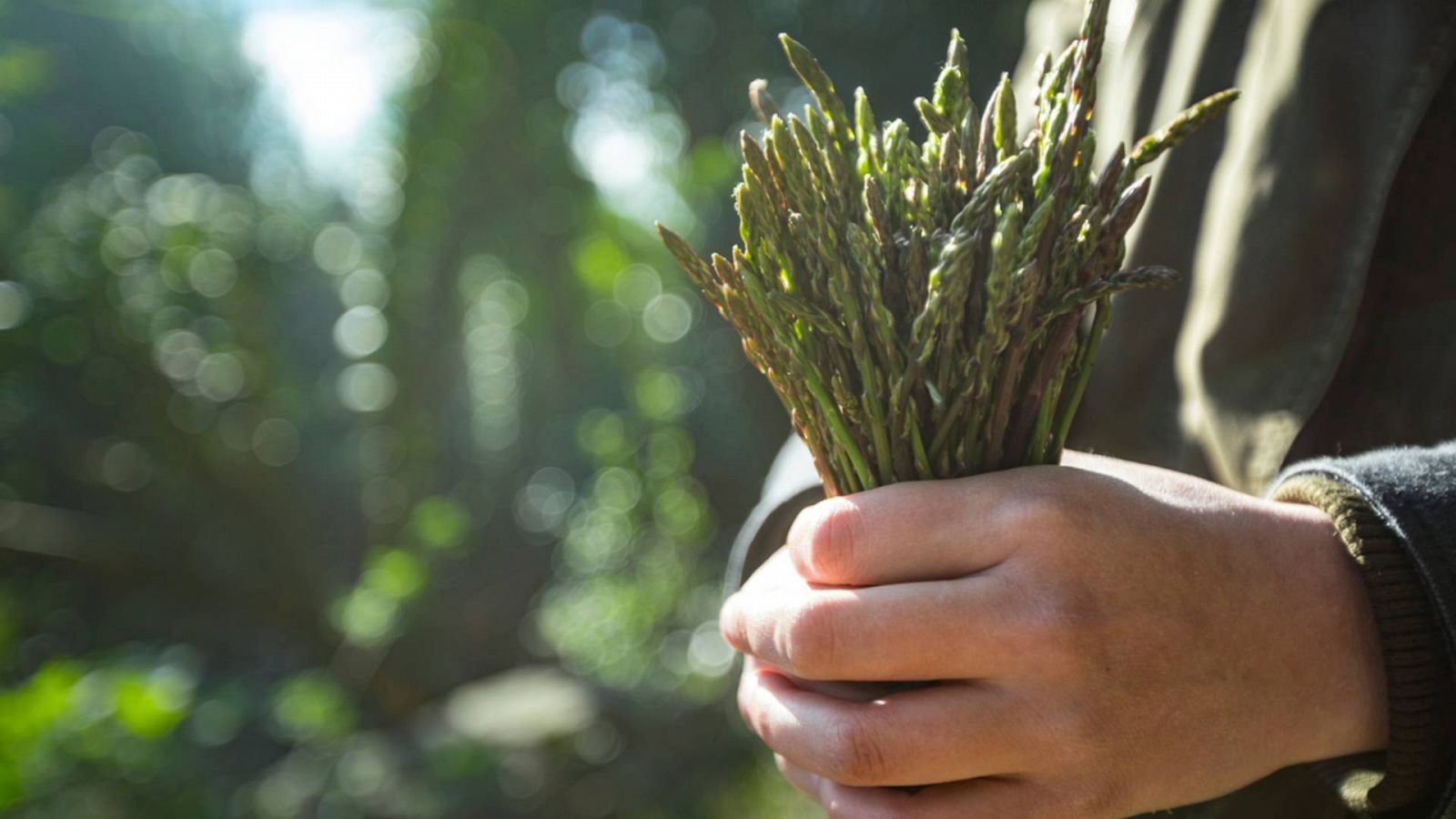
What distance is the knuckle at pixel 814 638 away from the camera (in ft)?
2.43

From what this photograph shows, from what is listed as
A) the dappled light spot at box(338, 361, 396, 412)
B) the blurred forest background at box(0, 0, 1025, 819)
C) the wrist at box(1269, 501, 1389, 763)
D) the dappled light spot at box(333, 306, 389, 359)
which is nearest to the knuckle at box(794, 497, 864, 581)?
the wrist at box(1269, 501, 1389, 763)

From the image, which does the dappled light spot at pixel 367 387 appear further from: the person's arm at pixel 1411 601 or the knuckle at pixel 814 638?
the person's arm at pixel 1411 601

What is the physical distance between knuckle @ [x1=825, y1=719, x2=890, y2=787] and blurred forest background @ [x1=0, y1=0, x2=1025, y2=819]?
12.0 ft

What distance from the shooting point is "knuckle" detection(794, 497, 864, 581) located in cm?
75

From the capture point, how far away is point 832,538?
766 millimetres

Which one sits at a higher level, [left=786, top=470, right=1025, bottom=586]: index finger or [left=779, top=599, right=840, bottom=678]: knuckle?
[left=786, top=470, right=1025, bottom=586]: index finger

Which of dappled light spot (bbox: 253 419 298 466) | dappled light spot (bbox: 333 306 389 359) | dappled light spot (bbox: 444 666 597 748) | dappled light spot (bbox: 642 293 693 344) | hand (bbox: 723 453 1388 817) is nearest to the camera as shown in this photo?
hand (bbox: 723 453 1388 817)

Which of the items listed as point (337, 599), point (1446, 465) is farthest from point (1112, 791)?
point (337, 599)

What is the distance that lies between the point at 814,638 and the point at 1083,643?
200 millimetres

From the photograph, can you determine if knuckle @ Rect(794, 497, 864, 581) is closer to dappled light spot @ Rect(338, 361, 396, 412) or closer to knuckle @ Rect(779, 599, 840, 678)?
knuckle @ Rect(779, 599, 840, 678)

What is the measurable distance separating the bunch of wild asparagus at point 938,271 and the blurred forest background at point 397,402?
3452 mm

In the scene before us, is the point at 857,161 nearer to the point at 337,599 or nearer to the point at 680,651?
the point at 680,651

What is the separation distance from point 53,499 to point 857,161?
7.87m

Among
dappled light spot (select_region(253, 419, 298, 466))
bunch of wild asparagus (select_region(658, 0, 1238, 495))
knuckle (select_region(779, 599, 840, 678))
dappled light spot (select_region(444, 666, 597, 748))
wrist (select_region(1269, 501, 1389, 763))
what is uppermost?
bunch of wild asparagus (select_region(658, 0, 1238, 495))
